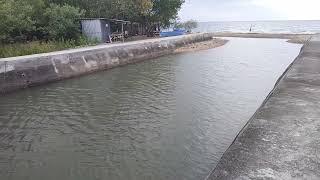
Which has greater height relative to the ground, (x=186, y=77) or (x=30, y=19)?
(x=30, y=19)

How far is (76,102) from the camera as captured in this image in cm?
1341

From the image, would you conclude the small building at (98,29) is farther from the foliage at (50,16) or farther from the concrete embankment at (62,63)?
the concrete embankment at (62,63)

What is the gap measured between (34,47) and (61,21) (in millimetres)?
3841

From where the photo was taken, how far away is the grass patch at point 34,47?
62.1ft

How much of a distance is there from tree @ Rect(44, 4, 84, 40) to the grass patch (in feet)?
2.32

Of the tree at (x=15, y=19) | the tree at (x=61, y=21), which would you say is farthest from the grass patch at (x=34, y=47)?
the tree at (x=15, y=19)

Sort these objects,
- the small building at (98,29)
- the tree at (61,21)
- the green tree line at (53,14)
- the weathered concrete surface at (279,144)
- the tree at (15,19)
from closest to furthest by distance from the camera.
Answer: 1. the weathered concrete surface at (279,144)
2. the tree at (15,19)
3. the green tree line at (53,14)
4. the tree at (61,21)
5. the small building at (98,29)

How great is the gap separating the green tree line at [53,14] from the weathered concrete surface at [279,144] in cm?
1627

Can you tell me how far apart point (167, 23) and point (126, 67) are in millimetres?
16602

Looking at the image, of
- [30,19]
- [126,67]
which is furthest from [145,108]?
[30,19]

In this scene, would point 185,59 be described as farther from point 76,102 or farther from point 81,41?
point 76,102

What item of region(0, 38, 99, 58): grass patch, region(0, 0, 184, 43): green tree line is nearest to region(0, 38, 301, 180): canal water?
region(0, 38, 99, 58): grass patch

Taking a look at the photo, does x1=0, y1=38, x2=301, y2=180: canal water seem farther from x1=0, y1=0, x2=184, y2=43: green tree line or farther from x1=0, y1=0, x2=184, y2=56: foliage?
x1=0, y1=0, x2=184, y2=43: green tree line

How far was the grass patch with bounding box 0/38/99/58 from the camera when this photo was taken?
745 inches
